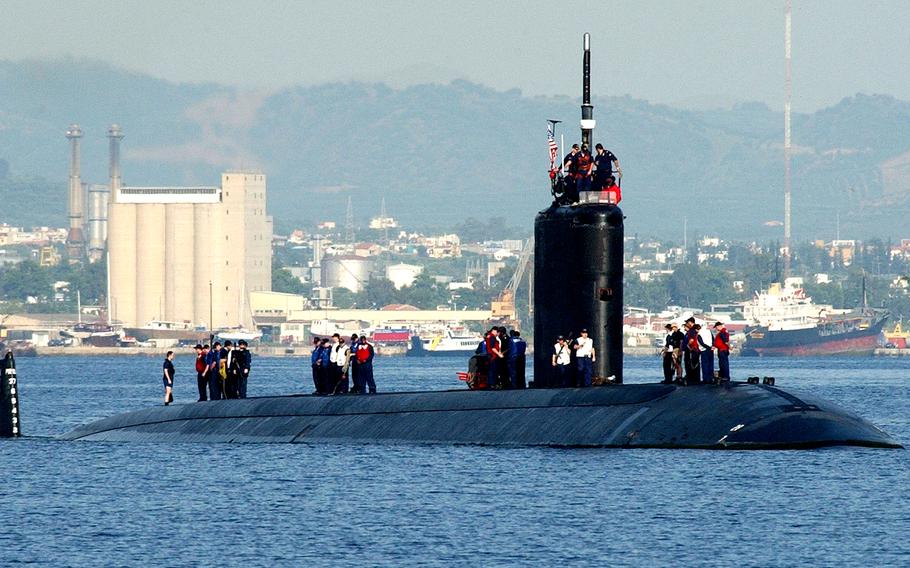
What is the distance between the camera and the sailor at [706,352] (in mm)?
30375

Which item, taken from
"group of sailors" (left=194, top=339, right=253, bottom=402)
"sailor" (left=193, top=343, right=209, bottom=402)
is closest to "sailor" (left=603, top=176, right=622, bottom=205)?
"group of sailors" (left=194, top=339, right=253, bottom=402)

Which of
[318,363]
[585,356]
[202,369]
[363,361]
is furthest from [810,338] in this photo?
[585,356]

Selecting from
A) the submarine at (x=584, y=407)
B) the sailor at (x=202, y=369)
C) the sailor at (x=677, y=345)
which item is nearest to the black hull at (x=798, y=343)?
the sailor at (x=202, y=369)

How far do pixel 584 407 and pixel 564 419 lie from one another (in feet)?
1.25

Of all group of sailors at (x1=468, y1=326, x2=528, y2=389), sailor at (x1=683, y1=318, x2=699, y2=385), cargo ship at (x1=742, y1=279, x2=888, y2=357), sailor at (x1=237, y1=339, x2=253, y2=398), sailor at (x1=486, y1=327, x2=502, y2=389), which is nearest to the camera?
sailor at (x1=683, y1=318, x2=699, y2=385)

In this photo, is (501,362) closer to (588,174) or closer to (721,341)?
(588,174)

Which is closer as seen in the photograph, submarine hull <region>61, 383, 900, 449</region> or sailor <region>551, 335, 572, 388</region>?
submarine hull <region>61, 383, 900, 449</region>

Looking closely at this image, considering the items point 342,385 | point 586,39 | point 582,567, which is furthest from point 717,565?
point 342,385

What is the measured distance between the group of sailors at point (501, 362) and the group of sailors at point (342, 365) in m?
2.91

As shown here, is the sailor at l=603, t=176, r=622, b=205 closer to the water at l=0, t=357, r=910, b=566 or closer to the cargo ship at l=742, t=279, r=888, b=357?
the water at l=0, t=357, r=910, b=566

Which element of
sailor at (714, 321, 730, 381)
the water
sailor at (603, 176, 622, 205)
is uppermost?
sailor at (603, 176, 622, 205)

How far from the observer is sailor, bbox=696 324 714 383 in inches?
1196

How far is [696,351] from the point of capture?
1202 inches

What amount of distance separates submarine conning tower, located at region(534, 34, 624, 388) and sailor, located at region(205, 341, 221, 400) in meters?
9.64
